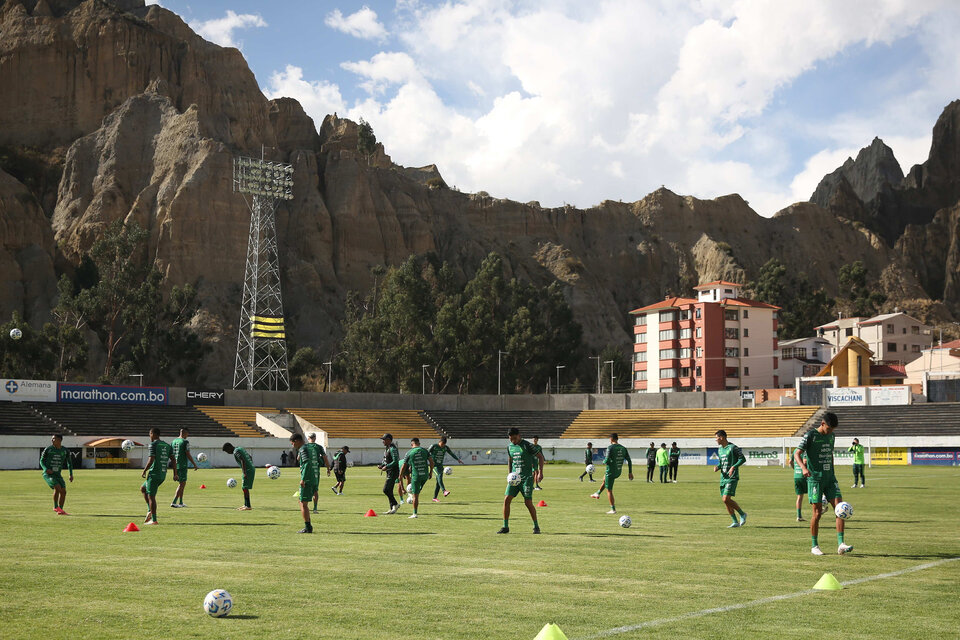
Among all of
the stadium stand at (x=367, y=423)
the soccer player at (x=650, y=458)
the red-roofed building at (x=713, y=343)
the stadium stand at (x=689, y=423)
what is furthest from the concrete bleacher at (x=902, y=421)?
the red-roofed building at (x=713, y=343)

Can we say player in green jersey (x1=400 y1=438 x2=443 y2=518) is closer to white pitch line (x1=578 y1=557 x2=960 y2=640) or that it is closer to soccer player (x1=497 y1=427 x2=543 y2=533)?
soccer player (x1=497 y1=427 x2=543 y2=533)

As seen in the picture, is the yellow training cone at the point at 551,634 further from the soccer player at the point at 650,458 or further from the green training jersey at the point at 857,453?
the soccer player at the point at 650,458

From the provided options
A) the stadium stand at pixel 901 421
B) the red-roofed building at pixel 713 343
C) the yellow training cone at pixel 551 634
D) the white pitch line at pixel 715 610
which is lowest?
the white pitch line at pixel 715 610

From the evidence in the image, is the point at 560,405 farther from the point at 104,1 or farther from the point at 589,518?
the point at 104,1

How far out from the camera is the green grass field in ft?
32.7

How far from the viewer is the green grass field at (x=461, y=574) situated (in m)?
9.97

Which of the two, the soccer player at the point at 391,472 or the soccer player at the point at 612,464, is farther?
the soccer player at the point at 612,464

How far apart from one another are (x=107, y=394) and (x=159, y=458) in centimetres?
5795

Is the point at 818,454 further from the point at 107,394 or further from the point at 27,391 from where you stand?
the point at 107,394

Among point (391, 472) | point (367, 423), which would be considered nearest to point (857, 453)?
point (391, 472)

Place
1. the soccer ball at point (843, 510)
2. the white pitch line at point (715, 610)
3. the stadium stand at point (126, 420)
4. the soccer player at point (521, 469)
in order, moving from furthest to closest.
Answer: the stadium stand at point (126, 420)
the soccer player at point (521, 469)
the soccer ball at point (843, 510)
the white pitch line at point (715, 610)

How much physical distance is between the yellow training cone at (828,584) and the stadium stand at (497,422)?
68617 mm

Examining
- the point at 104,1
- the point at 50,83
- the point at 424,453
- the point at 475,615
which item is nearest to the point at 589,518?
the point at 424,453

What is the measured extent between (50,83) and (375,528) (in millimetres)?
150372
